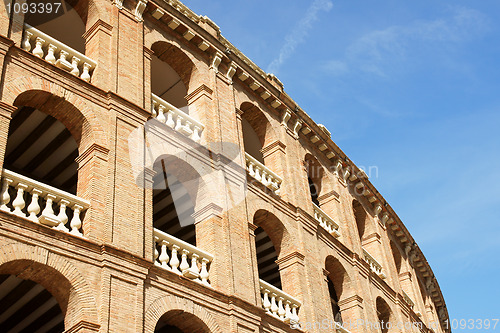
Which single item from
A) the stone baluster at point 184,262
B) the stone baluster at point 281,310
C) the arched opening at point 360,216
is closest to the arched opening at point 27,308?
the stone baluster at point 184,262

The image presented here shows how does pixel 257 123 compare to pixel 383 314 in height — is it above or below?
above

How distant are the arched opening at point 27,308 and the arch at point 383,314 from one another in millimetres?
12202

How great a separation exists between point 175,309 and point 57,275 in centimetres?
276

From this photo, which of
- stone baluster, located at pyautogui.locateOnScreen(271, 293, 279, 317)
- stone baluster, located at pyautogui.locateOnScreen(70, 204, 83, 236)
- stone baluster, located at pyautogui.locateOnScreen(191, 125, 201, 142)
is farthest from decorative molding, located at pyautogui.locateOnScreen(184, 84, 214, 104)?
stone baluster, located at pyautogui.locateOnScreen(70, 204, 83, 236)

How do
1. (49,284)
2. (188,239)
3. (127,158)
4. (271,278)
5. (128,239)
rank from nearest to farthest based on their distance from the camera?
(49,284)
(128,239)
(127,158)
(188,239)
(271,278)

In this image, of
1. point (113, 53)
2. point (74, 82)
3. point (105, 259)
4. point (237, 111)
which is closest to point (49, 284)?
point (105, 259)

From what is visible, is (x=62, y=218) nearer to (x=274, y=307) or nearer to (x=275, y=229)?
(x=274, y=307)

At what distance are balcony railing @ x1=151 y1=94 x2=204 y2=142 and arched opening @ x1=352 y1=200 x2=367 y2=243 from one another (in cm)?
1026

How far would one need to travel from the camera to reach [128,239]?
535 inches

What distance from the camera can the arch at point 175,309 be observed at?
13055mm

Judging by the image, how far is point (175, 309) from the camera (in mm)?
13805

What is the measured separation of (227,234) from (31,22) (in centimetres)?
808

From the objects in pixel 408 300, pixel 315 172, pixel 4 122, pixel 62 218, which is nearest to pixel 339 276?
pixel 315 172

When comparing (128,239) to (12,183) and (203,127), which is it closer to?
(12,183)
